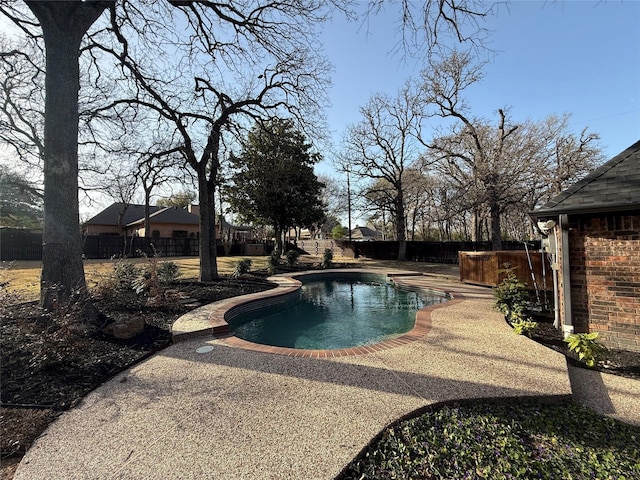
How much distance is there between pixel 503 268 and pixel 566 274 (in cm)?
411

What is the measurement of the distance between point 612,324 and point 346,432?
14.7 ft

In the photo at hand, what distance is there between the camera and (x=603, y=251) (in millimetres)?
4199

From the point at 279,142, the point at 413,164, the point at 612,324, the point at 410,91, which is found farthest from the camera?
the point at 413,164

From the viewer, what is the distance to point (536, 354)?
3.85 meters

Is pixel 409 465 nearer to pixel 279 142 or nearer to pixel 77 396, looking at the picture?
pixel 77 396

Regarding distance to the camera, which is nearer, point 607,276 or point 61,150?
point 607,276

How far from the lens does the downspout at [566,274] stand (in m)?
4.43

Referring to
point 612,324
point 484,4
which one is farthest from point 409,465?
point 484,4

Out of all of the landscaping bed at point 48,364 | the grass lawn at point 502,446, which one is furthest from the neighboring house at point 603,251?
the landscaping bed at point 48,364

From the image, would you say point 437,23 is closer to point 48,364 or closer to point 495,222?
point 48,364

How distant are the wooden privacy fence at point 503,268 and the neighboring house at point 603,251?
171 cm

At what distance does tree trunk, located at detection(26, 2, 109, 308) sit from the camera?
456cm

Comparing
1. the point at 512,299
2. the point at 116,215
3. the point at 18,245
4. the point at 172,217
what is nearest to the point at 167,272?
the point at 512,299

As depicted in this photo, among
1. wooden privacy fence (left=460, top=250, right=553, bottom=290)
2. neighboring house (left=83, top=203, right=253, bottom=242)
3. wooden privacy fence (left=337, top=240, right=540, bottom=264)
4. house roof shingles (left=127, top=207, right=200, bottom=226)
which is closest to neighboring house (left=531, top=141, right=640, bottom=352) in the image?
wooden privacy fence (left=460, top=250, right=553, bottom=290)
